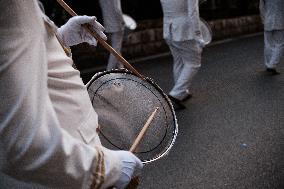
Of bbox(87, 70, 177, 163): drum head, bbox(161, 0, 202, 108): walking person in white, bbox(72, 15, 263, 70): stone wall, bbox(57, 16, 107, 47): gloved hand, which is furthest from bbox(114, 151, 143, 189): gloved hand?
bbox(72, 15, 263, 70): stone wall

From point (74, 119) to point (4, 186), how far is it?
0.30 metres

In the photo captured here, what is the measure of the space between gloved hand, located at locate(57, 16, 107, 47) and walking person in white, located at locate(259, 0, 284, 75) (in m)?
5.65

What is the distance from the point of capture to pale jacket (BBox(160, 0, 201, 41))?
5223 mm

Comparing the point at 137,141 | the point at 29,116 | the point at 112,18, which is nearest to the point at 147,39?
the point at 112,18

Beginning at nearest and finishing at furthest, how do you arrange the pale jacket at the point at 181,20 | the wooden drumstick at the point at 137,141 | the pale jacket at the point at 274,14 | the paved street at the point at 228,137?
1. the wooden drumstick at the point at 137,141
2. the paved street at the point at 228,137
3. the pale jacket at the point at 181,20
4. the pale jacket at the point at 274,14

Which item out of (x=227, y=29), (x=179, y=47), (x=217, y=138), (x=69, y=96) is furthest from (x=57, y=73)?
(x=227, y=29)

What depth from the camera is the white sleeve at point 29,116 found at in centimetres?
99

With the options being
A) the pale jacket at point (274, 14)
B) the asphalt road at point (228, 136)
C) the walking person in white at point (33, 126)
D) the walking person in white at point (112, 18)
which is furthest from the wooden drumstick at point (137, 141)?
the pale jacket at point (274, 14)

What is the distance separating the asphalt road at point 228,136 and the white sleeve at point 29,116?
7.58ft

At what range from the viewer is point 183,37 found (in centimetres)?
536

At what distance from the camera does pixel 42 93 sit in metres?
1.03

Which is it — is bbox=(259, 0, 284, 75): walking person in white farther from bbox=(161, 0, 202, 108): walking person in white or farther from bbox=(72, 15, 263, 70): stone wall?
bbox=(72, 15, 263, 70): stone wall

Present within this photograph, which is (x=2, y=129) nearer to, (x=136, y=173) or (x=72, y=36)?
(x=136, y=173)

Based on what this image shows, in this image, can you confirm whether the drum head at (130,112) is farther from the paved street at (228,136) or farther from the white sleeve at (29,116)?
the paved street at (228,136)
